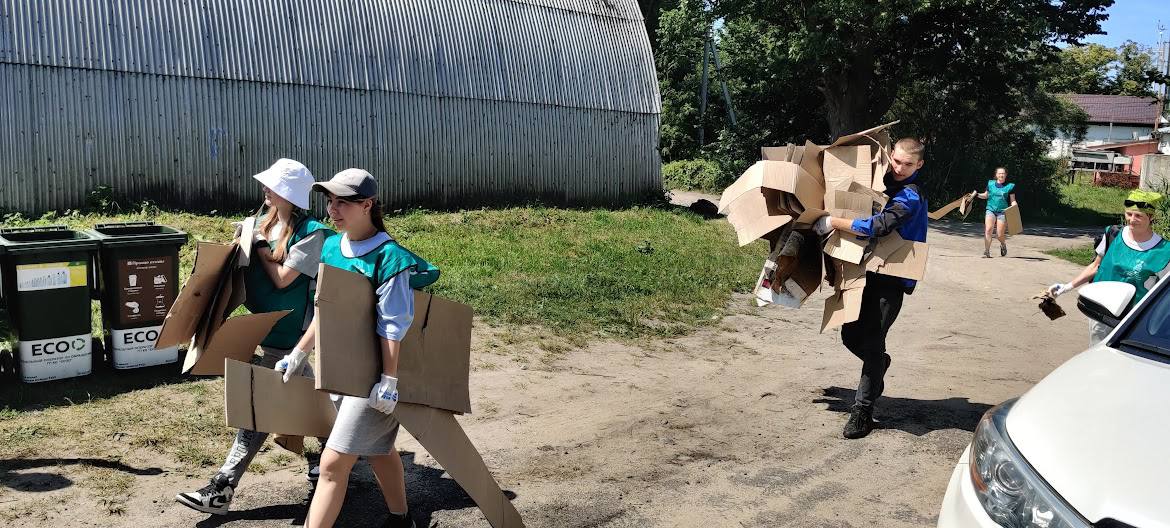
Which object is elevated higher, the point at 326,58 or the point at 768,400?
the point at 326,58

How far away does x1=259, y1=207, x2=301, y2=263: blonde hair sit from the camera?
4789 millimetres

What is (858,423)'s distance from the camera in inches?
249

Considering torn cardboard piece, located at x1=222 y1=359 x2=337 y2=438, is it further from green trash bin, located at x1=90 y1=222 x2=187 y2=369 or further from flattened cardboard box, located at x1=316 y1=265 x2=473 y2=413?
green trash bin, located at x1=90 y1=222 x2=187 y2=369

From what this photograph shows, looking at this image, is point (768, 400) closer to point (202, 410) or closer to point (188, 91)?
point (202, 410)

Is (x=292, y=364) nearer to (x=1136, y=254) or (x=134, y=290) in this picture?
(x=134, y=290)

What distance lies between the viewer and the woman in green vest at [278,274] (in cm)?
469

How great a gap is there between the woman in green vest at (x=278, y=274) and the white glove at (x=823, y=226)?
10.9ft

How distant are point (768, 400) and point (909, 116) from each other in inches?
1016

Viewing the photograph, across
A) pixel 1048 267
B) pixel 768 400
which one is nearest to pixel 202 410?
pixel 768 400

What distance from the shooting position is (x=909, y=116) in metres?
30.6

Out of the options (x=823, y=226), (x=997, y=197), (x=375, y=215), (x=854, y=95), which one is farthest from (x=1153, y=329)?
(x=854, y=95)

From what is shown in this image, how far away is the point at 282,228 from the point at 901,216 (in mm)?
3842

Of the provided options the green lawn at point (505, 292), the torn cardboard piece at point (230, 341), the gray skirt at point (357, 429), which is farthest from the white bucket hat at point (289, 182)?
the green lawn at point (505, 292)

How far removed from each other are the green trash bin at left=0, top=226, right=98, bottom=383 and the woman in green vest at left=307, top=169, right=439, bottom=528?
3.83 m
